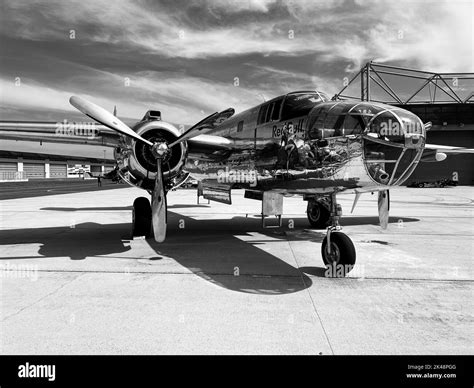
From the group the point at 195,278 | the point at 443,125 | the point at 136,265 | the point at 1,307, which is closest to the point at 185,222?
the point at 136,265

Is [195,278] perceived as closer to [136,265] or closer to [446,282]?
[136,265]

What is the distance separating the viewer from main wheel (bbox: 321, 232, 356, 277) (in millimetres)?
6605

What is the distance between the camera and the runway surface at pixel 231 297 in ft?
13.1

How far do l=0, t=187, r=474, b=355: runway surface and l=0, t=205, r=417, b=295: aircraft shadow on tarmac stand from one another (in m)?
0.05

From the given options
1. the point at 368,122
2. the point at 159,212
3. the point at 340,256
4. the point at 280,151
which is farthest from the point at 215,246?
the point at 368,122

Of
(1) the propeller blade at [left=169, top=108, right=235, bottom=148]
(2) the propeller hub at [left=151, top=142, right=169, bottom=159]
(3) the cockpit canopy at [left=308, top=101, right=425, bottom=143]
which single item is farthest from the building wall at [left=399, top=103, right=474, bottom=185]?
(3) the cockpit canopy at [left=308, top=101, right=425, bottom=143]

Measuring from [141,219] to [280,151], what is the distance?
4916mm

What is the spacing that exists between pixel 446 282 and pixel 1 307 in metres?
6.98

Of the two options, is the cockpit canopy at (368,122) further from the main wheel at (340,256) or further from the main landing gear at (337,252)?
the main wheel at (340,256)

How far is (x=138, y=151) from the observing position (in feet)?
32.0

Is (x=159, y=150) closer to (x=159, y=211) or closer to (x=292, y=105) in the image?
(x=159, y=211)

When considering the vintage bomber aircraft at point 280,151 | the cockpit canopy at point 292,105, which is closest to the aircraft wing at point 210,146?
the vintage bomber aircraft at point 280,151

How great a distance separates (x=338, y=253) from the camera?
22.2 ft

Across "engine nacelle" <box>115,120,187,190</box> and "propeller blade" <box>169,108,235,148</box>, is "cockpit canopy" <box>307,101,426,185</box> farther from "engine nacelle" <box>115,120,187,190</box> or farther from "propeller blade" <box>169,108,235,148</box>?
"engine nacelle" <box>115,120,187,190</box>
